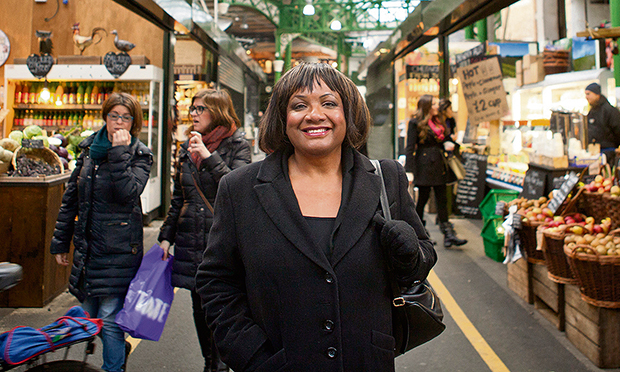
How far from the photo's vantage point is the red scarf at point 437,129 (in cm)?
711

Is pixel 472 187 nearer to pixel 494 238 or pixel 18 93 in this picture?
pixel 494 238

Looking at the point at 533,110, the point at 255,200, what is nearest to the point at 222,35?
the point at 533,110

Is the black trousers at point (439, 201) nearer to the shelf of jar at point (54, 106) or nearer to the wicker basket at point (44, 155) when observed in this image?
the wicker basket at point (44, 155)

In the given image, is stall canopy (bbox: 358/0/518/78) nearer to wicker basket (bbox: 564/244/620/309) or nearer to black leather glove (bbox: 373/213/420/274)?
wicker basket (bbox: 564/244/620/309)

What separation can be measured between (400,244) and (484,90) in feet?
19.2

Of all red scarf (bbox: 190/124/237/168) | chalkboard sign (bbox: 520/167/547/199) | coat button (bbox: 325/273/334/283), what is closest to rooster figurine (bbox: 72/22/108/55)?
red scarf (bbox: 190/124/237/168)

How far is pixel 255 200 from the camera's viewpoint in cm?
181

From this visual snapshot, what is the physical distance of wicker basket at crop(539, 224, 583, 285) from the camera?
13.0ft

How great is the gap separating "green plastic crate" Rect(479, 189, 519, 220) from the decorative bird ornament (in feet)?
25.1

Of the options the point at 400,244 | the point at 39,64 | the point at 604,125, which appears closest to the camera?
the point at 400,244

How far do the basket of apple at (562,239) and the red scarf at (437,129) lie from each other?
3.06 meters

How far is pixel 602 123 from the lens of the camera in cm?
607

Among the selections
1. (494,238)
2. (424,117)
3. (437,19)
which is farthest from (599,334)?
(437,19)

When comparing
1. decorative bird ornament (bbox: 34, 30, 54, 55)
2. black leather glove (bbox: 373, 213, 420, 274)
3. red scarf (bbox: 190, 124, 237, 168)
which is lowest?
black leather glove (bbox: 373, 213, 420, 274)
